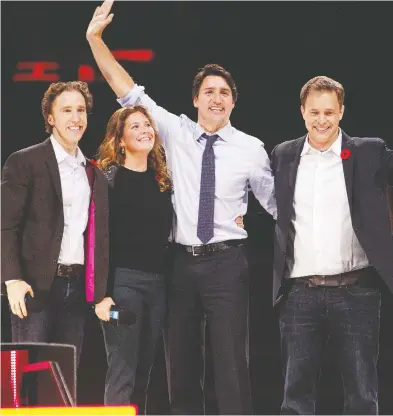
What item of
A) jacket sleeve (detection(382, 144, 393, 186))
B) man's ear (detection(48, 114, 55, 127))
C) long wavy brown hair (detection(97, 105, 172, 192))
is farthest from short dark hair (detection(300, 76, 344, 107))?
man's ear (detection(48, 114, 55, 127))

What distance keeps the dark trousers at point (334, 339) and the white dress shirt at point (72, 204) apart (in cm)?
89

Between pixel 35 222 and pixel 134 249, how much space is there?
16.5 inches

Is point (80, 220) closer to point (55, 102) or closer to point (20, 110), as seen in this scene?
point (55, 102)

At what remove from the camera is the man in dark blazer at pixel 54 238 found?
3.16 m

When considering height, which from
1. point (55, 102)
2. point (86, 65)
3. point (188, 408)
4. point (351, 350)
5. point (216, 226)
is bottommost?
point (188, 408)

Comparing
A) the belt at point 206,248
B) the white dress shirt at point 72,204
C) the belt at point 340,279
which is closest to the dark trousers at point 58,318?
the white dress shirt at point 72,204

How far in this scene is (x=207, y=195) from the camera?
3.43 metres

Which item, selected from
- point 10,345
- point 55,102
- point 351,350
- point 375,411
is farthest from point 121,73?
point 375,411

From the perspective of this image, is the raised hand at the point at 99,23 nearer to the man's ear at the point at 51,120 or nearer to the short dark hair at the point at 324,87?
the man's ear at the point at 51,120

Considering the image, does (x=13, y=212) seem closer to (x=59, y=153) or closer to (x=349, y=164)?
(x=59, y=153)

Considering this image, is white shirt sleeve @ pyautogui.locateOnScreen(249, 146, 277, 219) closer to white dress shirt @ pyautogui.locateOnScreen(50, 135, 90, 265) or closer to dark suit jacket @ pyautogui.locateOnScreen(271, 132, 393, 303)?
dark suit jacket @ pyautogui.locateOnScreen(271, 132, 393, 303)

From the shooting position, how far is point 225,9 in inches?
208

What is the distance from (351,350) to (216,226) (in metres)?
0.76

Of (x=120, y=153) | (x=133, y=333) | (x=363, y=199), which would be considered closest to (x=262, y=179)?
(x=363, y=199)
